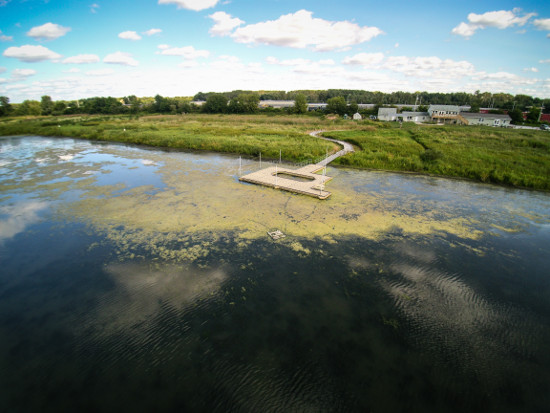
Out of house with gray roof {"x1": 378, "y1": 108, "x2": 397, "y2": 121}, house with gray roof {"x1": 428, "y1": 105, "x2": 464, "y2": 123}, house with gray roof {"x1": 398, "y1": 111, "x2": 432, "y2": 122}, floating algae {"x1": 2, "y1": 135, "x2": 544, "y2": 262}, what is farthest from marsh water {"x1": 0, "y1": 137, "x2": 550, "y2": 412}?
house with gray roof {"x1": 428, "y1": 105, "x2": 464, "y2": 123}

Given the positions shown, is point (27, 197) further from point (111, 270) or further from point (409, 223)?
point (409, 223)

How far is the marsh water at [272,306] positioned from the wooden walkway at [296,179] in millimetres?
1303

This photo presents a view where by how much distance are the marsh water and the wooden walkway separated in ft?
4.27

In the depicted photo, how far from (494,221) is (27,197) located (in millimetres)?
22364

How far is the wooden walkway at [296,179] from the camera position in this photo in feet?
44.1

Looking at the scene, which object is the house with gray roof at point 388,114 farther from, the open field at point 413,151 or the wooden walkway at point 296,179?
the wooden walkway at point 296,179

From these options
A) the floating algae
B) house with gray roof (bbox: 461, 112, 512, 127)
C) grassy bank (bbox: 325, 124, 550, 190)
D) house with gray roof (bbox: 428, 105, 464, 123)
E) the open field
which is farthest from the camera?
house with gray roof (bbox: 428, 105, 464, 123)

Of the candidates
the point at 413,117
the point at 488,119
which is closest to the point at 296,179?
the point at 413,117

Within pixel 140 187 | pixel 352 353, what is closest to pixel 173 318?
pixel 352 353

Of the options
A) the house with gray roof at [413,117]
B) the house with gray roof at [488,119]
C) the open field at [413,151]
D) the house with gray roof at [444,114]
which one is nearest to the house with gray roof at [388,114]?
the house with gray roof at [413,117]

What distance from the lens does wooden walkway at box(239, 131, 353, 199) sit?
1344 centimetres

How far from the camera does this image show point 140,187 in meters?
14.3

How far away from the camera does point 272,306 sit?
6176 mm

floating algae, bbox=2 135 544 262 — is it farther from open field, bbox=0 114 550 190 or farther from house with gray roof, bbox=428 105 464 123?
house with gray roof, bbox=428 105 464 123
